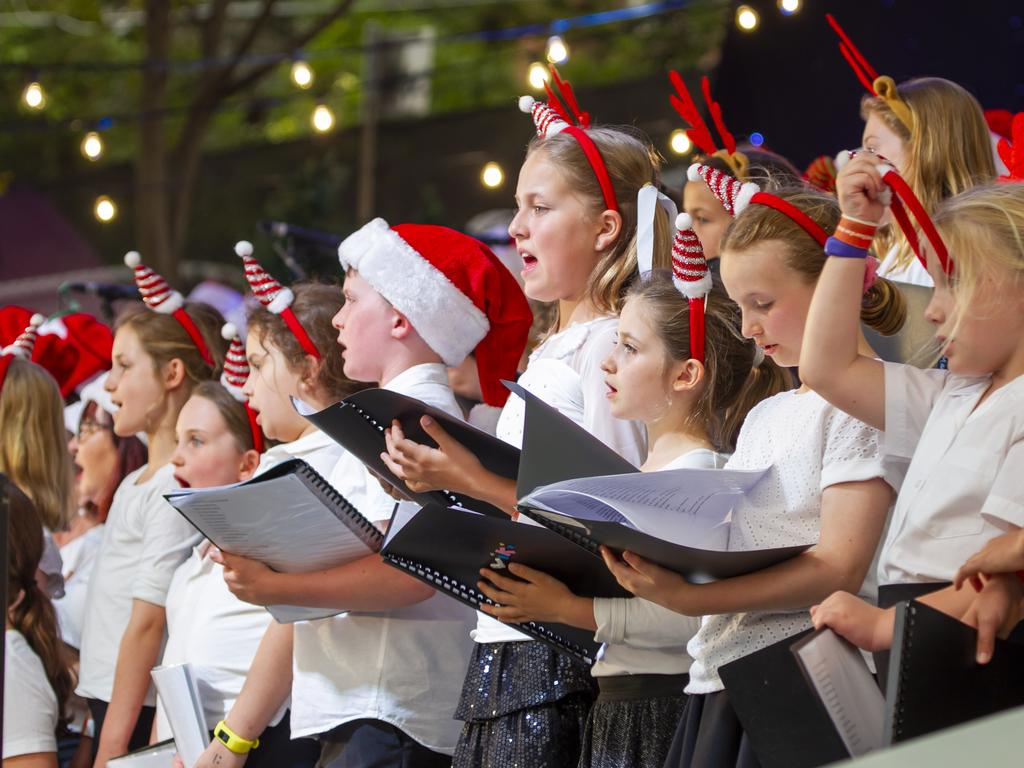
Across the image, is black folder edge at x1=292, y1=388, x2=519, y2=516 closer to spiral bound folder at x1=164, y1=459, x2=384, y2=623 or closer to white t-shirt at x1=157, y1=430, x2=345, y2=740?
spiral bound folder at x1=164, y1=459, x2=384, y2=623

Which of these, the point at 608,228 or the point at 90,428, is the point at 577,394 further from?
the point at 90,428

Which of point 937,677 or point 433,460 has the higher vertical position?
point 433,460

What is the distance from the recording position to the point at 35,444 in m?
3.99

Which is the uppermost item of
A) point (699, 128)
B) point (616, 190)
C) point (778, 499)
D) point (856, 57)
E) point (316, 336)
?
point (856, 57)

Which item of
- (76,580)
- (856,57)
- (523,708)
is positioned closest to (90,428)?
(76,580)

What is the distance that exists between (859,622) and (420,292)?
1314mm

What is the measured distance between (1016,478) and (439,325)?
1358 millimetres

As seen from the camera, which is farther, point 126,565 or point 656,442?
point 126,565

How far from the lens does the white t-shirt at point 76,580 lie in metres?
3.95

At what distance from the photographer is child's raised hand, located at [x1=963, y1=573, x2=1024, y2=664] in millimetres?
1565

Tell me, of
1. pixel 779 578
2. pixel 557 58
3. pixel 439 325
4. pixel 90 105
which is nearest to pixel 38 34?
pixel 90 105

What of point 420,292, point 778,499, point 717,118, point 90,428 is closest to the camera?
point 778,499

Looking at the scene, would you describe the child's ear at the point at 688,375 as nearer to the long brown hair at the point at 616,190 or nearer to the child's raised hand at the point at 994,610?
the long brown hair at the point at 616,190

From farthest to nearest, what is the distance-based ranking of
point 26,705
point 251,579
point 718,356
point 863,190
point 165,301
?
point 165,301 → point 26,705 → point 251,579 → point 718,356 → point 863,190
